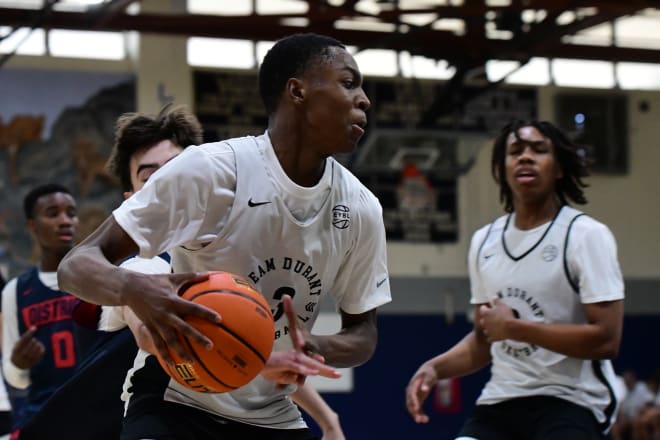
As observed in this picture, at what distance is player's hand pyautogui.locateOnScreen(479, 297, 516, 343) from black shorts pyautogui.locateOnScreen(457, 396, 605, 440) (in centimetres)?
32

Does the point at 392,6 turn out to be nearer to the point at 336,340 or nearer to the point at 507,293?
the point at 507,293

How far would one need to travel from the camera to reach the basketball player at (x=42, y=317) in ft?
19.8

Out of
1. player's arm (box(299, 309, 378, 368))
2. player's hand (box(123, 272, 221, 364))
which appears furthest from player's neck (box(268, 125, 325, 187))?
player's hand (box(123, 272, 221, 364))

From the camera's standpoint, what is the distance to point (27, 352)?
5.81m

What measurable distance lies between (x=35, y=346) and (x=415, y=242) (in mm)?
11232

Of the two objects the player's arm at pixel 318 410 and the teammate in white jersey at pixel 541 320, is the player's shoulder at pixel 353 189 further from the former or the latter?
the teammate in white jersey at pixel 541 320

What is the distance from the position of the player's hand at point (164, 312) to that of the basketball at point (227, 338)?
4 centimetres

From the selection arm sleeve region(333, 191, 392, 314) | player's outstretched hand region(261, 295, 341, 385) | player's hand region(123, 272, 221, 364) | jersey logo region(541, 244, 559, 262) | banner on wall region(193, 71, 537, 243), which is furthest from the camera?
banner on wall region(193, 71, 537, 243)

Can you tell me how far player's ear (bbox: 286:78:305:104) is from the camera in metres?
3.45

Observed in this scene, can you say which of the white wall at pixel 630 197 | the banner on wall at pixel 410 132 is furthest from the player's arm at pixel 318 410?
the white wall at pixel 630 197

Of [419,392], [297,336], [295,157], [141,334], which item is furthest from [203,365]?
[419,392]

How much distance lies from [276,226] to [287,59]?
22.2 inches

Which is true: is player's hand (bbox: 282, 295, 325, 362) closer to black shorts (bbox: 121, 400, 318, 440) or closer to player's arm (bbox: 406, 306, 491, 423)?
black shorts (bbox: 121, 400, 318, 440)

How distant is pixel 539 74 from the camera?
17.4 meters
